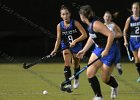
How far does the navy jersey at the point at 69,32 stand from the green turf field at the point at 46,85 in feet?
3.63

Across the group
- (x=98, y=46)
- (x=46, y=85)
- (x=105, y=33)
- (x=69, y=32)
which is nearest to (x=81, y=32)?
(x=69, y=32)

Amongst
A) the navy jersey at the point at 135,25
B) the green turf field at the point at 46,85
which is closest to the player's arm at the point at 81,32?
the green turf field at the point at 46,85

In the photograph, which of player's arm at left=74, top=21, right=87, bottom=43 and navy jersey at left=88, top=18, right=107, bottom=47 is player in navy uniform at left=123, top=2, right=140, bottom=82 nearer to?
player's arm at left=74, top=21, right=87, bottom=43

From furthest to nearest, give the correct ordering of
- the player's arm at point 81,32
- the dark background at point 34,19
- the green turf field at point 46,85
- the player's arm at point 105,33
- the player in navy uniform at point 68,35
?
the dark background at point 34,19 < the player in navy uniform at point 68,35 < the player's arm at point 81,32 < the green turf field at point 46,85 < the player's arm at point 105,33

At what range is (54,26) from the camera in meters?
21.4

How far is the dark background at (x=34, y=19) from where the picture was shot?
21.1 metres

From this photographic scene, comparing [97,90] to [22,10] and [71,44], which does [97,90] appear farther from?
[22,10]

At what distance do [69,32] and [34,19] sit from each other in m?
9.22

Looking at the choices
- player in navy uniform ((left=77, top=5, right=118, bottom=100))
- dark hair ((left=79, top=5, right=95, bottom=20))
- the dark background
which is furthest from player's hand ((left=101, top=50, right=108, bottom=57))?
the dark background

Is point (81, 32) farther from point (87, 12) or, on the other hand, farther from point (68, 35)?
point (87, 12)

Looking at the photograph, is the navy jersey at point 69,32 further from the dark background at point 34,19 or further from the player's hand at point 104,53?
the dark background at point 34,19

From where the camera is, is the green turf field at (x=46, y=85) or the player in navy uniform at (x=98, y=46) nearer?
the player in navy uniform at (x=98, y=46)

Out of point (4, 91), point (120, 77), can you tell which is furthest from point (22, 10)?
point (4, 91)

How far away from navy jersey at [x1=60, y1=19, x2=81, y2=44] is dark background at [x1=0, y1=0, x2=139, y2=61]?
8.84 metres
